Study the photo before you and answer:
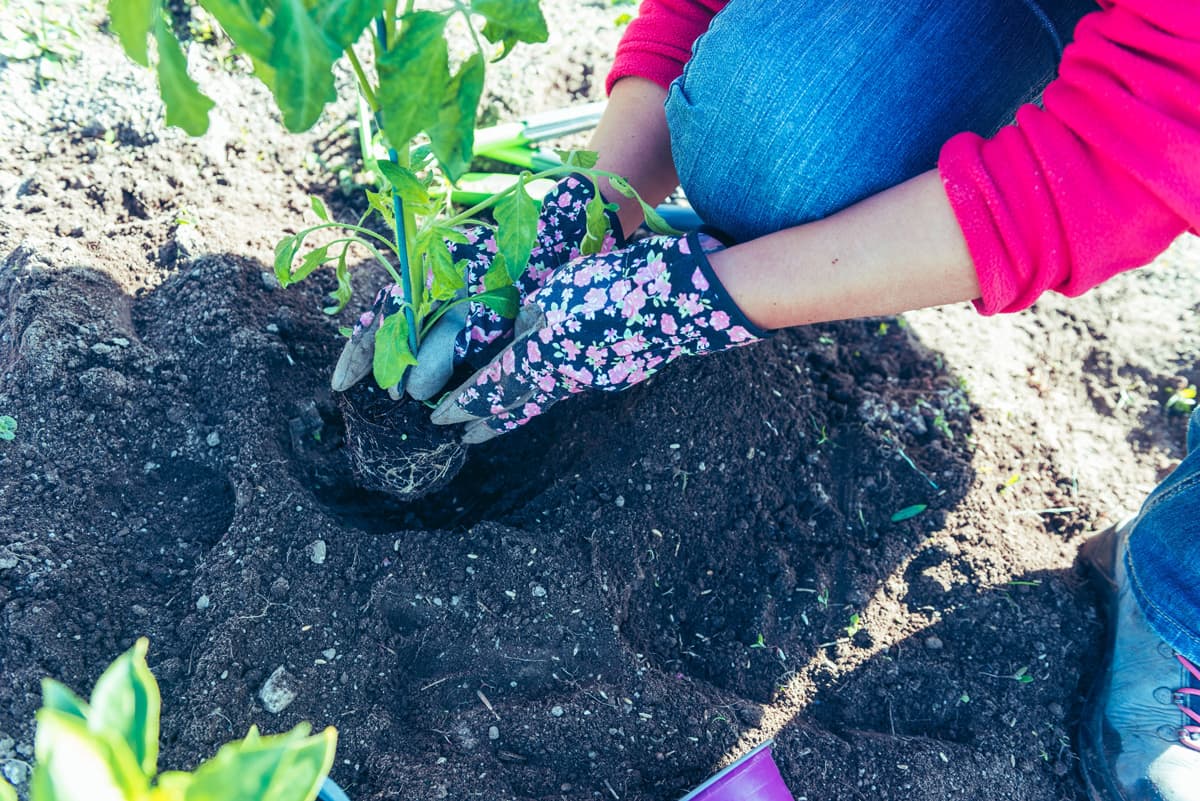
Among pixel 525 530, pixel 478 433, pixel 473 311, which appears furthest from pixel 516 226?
pixel 525 530

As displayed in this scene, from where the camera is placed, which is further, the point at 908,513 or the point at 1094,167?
the point at 908,513

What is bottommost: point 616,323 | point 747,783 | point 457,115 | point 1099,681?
point 1099,681

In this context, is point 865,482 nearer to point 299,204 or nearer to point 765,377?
point 765,377

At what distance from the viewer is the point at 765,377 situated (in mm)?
1554

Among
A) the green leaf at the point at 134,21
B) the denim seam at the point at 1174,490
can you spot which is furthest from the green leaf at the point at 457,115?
the denim seam at the point at 1174,490

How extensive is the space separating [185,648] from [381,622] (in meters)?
0.28

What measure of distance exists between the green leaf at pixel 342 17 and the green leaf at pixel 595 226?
43 cm

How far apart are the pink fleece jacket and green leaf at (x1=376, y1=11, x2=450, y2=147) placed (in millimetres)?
634

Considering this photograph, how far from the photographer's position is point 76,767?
494mm

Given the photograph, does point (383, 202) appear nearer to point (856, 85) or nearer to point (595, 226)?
point (595, 226)

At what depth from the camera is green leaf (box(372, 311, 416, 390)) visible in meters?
1.11

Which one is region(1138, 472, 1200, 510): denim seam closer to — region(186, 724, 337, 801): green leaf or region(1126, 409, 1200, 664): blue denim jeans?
region(1126, 409, 1200, 664): blue denim jeans

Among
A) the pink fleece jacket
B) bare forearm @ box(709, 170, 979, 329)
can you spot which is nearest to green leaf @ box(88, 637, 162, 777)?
bare forearm @ box(709, 170, 979, 329)

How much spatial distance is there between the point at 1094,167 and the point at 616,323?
1.94ft
